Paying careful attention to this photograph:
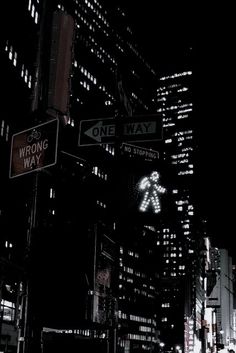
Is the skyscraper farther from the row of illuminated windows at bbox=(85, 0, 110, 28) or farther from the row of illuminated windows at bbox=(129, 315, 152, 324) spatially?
the row of illuminated windows at bbox=(129, 315, 152, 324)

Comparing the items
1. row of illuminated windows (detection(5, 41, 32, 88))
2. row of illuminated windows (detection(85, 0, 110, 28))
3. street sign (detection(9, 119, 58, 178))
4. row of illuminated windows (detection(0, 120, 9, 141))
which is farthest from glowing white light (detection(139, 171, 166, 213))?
row of illuminated windows (detection(85, 0, 110, 28))

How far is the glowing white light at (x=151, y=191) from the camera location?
11.6m

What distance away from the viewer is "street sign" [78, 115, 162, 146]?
34.3 feet

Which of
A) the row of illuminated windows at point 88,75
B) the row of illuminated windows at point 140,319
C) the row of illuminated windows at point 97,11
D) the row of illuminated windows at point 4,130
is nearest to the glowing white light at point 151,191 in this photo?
the row of illuminated windows at point 4,130

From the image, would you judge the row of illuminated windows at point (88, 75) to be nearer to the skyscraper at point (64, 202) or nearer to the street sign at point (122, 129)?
the skyscraper at point (64, 202)

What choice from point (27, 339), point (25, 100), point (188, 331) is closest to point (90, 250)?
point (27, 339)

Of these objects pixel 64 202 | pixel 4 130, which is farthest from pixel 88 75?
pixel 64 202

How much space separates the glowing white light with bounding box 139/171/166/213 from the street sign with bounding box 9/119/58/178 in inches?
156

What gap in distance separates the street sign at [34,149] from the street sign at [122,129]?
8.54ft

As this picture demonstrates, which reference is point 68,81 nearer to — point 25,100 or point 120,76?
point 120,76

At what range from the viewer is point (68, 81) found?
9.42 metres

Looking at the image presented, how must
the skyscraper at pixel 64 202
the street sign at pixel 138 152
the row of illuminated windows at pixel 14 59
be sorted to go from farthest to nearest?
the row of illuminated windows at pixel 14 59 < the street sign at pixel 138 152 < the skyscraper at pixel 64 202

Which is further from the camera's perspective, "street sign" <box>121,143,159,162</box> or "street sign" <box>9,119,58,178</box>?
"street sign" <box>121,143,159,162</box>

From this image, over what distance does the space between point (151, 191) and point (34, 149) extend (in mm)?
4406
